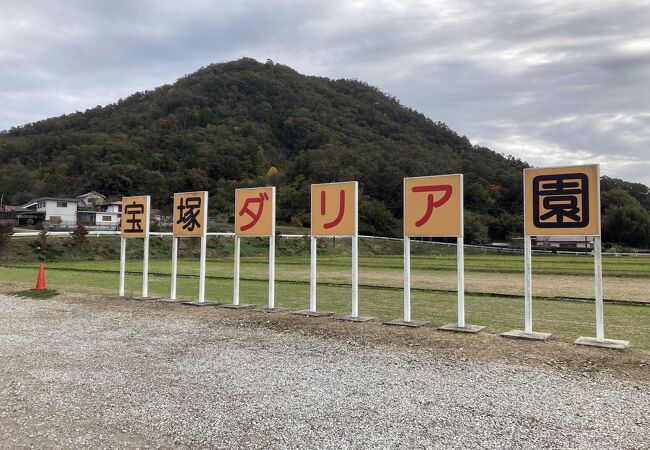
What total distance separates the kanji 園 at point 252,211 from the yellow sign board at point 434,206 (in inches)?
133

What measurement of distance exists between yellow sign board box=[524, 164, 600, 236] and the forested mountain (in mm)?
58604

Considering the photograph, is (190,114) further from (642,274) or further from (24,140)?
(642,274)

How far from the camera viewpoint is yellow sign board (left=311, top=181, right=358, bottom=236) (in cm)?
905

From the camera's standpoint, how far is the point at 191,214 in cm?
1132

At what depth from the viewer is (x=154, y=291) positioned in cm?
1389

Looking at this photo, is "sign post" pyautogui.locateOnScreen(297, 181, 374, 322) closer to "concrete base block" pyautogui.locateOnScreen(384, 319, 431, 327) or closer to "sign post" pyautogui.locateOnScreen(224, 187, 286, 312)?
"concrete base block" pyautogui.locateOnScreen(384, 319, 431, 327)

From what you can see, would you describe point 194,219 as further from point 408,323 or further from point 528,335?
point 528,335

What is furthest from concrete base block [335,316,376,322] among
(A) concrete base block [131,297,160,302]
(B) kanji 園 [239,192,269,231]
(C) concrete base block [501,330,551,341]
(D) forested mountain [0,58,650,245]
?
(D) forested mountain [0,58,650,245]

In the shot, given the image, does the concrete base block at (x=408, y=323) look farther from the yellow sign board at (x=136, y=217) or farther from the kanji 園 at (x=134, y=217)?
the kanji 園 at (x=134, y=217)

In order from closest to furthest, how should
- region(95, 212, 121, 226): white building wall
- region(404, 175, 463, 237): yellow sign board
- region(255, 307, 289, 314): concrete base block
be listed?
region(404, 175, 463, 237): yellow sign board → region(255, 307, 289, 314): concrete base block → region(95, 212, 121, 226): white building wall

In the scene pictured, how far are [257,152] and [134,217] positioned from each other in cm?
8206

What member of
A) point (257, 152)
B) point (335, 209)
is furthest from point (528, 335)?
point (257, 152)

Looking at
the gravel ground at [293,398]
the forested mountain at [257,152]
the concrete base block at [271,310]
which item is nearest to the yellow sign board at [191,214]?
the concrete base block at [271,310]

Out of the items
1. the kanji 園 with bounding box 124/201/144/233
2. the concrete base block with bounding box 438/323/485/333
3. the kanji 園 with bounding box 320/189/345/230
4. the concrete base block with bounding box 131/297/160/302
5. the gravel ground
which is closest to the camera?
the gravel ground
